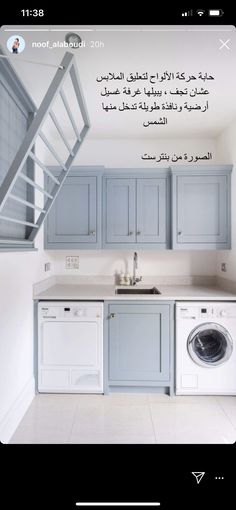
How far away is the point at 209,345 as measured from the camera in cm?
233

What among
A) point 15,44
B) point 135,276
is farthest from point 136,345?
point 15,44

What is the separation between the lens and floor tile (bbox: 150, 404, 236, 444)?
169 cm

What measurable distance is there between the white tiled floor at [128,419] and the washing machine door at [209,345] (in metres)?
0.31

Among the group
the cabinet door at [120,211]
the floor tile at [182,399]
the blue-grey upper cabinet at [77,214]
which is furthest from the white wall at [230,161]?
the blue-grey upper cabinet at [77,214]

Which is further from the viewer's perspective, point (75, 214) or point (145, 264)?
point (145, 264)

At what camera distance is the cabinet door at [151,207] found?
2.63m

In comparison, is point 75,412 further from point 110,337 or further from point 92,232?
point 92,232

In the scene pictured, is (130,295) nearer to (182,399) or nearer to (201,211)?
(182,399)

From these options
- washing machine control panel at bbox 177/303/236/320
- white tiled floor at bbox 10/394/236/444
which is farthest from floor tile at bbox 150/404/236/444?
washing machine control panel at bbox 177/303/236/320

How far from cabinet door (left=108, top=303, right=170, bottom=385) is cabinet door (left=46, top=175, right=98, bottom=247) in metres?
0.78

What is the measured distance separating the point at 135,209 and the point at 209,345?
4.57ft
